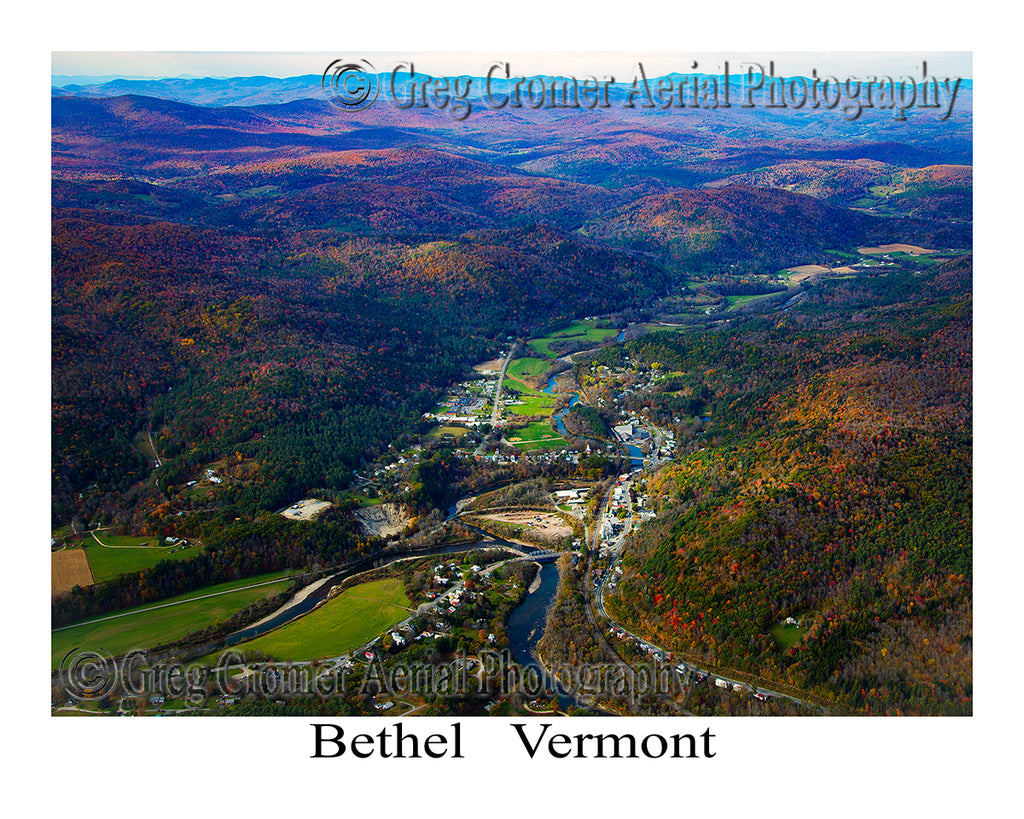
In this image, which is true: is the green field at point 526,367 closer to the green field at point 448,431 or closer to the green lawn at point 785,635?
the green field at point 448,431

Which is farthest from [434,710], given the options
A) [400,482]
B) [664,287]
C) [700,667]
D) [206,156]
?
[206,156]

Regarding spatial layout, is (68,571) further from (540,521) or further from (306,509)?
(540,521)

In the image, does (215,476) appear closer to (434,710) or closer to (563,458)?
(563,458)

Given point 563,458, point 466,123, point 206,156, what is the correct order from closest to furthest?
1. point 563,458
2. point 206,156
3. point 466,123

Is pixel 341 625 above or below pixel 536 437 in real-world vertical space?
below

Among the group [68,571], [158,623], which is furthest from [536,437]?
[68,571]

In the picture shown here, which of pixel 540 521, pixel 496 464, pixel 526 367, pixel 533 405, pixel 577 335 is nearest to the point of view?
pixel 540 521

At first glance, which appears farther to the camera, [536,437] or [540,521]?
[536,437]

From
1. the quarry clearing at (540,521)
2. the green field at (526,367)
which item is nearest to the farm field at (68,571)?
the quarry clearing at (540,521)
